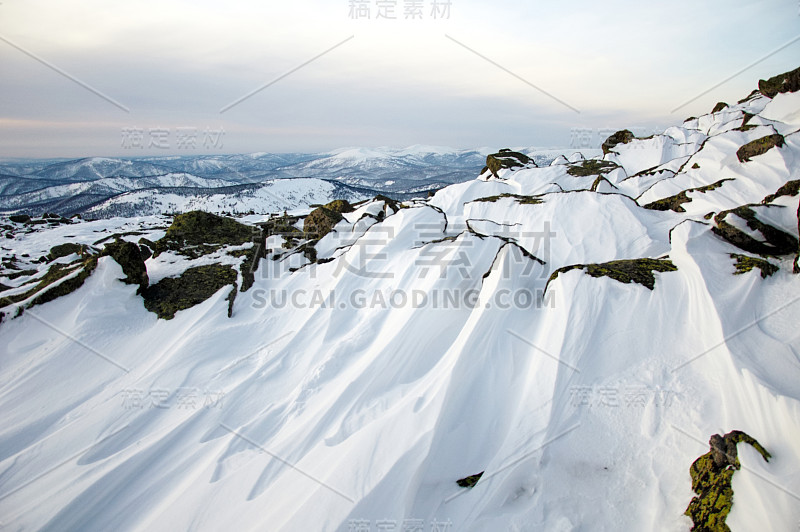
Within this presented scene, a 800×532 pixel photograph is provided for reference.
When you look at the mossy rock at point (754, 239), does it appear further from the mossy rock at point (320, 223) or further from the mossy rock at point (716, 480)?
the mossy rock at point (320, 223)

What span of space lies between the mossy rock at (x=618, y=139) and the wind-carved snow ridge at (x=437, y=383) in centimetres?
2131

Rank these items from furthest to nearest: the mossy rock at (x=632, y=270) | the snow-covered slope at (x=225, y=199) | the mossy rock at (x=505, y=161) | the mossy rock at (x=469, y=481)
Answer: the snow-covered slope at (x=225, y=199)
the mossy rock at (x=505, y=161)
the mossy rock at (x=632, y=270)
the mossy rock at (x=469, y=481)

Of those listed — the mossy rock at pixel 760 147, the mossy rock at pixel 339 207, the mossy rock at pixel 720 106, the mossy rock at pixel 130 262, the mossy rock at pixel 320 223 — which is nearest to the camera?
the mossy rock at pixel 130 262

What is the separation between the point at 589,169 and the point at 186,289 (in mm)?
27927

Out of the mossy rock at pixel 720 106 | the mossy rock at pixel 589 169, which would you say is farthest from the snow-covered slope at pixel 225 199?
the mossy rock at pixel 720 106

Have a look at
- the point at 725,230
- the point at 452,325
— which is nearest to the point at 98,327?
the point at 452,325

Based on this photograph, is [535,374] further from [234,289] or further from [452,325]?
[234,289]

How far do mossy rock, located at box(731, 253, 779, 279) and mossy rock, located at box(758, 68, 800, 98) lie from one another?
94.6 ft

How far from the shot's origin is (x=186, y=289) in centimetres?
1395

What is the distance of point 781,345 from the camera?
616cm

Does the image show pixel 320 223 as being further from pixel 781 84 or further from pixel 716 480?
pixel 781 84

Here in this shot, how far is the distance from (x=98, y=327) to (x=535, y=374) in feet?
48.7

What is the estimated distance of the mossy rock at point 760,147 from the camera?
14.7 metres

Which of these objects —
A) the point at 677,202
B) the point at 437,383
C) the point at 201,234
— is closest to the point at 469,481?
the point at 437,383
